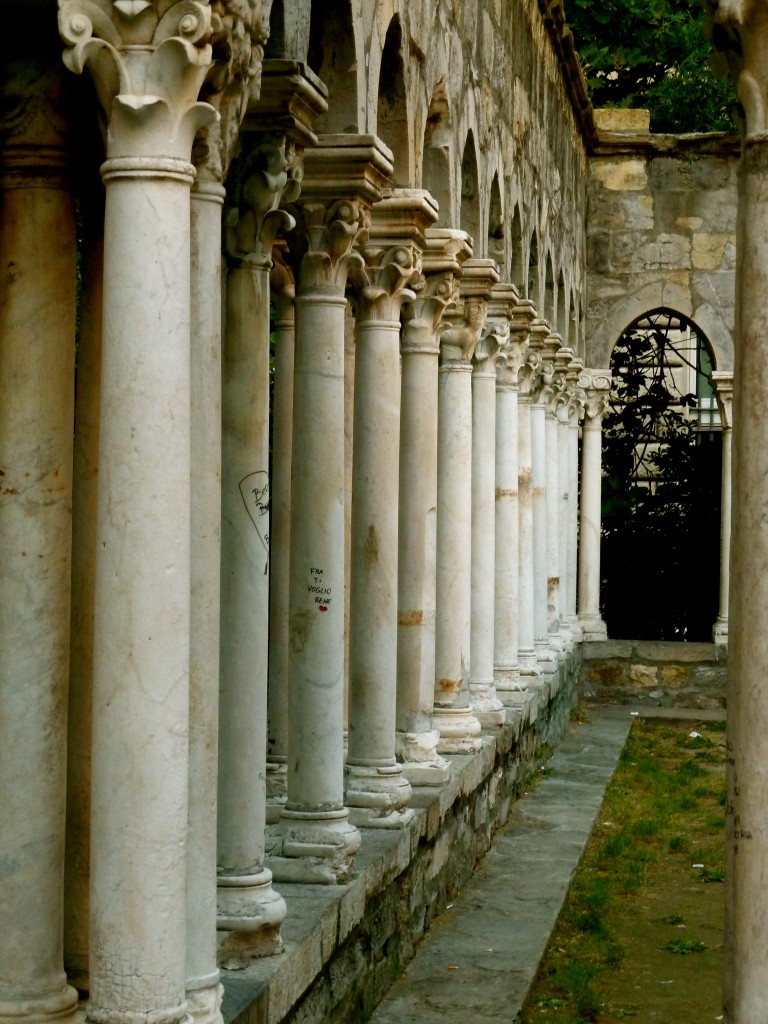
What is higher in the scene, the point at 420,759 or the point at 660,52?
the point at 660,52

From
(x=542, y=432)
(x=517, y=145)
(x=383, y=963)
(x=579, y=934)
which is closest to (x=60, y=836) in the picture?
(x=383, y=963)

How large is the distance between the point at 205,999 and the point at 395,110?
194 inches

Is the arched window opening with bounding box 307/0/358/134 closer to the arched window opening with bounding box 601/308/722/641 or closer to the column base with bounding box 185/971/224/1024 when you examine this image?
the column base with bounding box 185/971/224/1024

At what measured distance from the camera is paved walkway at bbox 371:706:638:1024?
7262mm

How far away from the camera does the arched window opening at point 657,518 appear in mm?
A: 22484

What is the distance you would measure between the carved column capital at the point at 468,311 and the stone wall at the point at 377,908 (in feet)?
7.50

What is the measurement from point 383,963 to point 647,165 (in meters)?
14.4

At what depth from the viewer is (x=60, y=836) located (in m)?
4.65

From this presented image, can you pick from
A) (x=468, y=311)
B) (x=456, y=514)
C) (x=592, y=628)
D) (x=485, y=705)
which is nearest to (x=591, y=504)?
(x=592, y=628)

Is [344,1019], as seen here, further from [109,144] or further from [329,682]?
[109,144]

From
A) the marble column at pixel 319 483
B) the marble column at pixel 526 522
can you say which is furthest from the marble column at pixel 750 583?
the marble column at pixel 526 522

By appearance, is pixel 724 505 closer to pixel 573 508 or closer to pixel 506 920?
pixel 573 508

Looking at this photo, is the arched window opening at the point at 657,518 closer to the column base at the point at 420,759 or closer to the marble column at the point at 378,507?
the column base at the point at 420,759

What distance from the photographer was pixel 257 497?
5.90 metres
